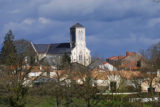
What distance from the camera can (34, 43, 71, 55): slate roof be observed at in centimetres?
10750

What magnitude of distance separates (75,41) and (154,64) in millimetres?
67571

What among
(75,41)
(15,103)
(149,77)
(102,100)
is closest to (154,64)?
(149,77)

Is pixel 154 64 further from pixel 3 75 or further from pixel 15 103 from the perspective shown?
pixel 15 103

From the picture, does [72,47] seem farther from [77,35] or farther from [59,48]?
[77,35]

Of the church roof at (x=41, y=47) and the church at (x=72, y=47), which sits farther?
the church roof at (x=41, y=47)

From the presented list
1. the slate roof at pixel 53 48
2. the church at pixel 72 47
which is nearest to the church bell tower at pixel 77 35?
the church at pixel 72 47

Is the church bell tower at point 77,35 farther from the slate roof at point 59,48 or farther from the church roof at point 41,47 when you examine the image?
the church roof at point 41,47

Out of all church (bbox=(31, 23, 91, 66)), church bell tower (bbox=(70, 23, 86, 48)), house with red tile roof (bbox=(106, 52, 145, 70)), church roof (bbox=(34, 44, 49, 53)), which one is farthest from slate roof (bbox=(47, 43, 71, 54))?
house with red tile roof (bbox=(106, 52, 145, 70))

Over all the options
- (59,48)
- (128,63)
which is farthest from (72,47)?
(128,63)

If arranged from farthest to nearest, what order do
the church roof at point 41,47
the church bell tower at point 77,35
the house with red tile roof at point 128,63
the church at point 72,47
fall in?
the church bell tower at point 77,35 → the church roof at point 41,47 → the church at point 72,47 → the house with red tile roof at point 128,63

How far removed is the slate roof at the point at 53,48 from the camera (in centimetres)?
10750

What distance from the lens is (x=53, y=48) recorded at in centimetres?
10938

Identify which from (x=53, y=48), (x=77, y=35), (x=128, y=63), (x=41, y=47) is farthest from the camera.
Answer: (x=77, y=35)

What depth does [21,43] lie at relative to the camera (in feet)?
155
